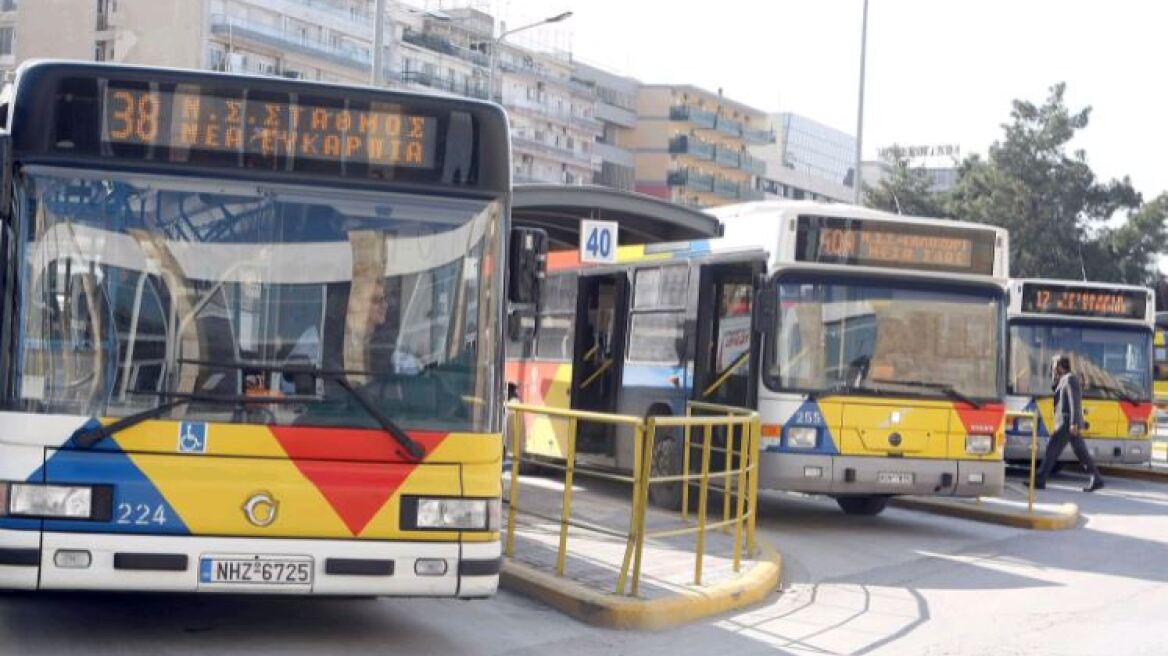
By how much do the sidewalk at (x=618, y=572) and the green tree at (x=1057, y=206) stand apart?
171ft

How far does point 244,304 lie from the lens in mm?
8977

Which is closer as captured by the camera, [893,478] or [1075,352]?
[893,478]

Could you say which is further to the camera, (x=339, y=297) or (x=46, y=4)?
(x=46, y=4)

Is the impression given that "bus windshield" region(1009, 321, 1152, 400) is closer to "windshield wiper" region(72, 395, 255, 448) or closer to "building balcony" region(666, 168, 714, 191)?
"windshield wiper" region(72, 395, 255, 448)

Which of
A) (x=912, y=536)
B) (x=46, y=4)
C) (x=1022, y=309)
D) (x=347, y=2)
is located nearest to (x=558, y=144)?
(x=347, y=2)

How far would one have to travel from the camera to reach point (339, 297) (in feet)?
29.9

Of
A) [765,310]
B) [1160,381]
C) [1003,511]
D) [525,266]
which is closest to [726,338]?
[765,310]

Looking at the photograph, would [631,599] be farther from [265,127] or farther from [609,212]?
[609,212]

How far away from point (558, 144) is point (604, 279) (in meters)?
90.0

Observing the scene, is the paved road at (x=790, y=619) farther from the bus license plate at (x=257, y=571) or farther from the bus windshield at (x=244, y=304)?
the bus windshield at (x=244, y=304)

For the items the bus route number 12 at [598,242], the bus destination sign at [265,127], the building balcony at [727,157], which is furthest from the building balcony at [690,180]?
the bus destination sign at [265,127]

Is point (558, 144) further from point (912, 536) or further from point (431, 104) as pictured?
point (431, 104)

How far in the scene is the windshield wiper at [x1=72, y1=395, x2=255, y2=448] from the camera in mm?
8672

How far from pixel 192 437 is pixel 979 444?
974cm
